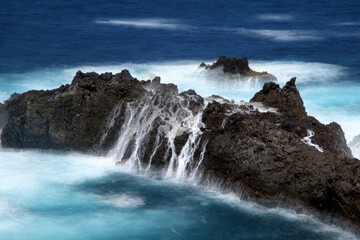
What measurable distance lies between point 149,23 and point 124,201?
3039cm

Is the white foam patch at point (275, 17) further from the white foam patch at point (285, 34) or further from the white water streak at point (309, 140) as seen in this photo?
the white water streak at point (309, 140)

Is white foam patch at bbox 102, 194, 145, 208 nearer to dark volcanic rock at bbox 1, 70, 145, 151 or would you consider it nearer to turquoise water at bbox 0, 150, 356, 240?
turquoise water at bbox 0, 150, 356, 240

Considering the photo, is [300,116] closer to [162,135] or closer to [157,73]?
[162,135]

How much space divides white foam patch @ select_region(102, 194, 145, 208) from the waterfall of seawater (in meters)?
1.19

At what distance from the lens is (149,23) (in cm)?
4181

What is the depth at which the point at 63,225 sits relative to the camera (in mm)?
11672

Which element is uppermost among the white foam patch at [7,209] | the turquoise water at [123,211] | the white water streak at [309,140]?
the white water streak at [309,140]

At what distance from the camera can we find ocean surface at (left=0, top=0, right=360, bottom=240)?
11.6 m

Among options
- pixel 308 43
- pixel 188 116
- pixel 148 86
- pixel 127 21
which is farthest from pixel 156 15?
pixel 188 116

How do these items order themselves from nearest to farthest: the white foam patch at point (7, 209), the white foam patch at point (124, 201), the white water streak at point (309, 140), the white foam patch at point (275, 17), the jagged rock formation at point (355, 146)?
the white foam patch at point (7, 209), the white foam patch at point (124, 201), the white water streak at point (309, 140), the jagged rock formation at point (355, 146), the white foam patch at point (275, 17)

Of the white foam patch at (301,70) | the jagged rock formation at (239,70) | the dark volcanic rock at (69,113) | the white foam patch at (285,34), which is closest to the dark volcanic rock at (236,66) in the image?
the jagged rock formation at (239,70)

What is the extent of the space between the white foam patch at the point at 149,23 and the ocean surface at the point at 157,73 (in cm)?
8

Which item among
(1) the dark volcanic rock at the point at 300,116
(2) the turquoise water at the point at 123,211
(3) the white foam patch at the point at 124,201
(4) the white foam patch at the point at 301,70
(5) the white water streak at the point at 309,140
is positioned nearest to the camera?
(2) the turquoise water at the point at 123,211

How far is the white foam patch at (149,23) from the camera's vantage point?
133 ft
